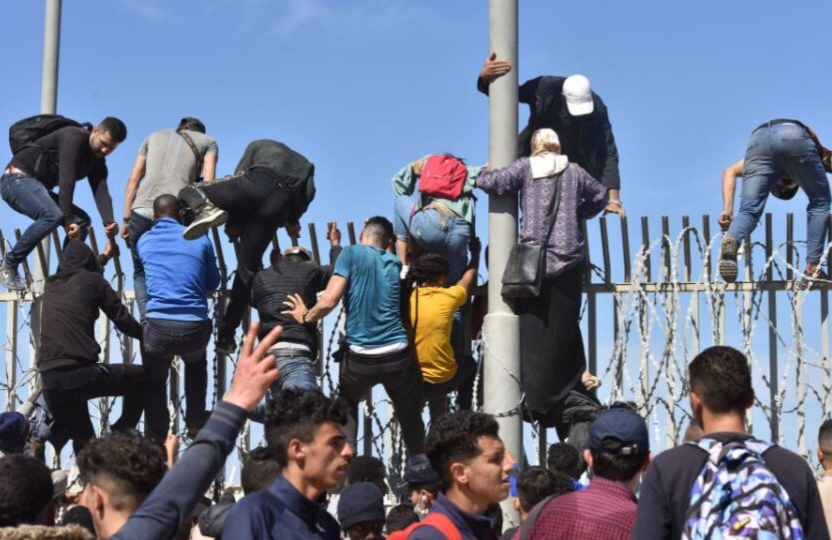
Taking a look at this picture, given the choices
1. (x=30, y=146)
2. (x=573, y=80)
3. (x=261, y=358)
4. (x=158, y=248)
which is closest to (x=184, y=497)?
(x=261, y=358)

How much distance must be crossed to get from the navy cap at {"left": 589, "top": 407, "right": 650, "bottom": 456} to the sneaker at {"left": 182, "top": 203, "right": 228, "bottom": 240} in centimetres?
524

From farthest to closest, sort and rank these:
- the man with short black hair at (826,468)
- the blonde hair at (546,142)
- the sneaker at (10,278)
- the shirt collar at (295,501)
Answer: the sneaker at (10,278) → the blonde hair at (546,142) → the man with short black hair at (826,468) → the shirt collar at (295,501)

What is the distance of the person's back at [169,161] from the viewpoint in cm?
1040

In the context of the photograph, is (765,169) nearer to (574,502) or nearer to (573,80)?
(573,80)

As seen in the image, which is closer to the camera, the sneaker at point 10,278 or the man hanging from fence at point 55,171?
the man hanging from fence at point 55,171

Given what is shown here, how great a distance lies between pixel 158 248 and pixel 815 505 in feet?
20.8

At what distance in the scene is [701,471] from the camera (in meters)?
4.04

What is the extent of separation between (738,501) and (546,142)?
5949 mm

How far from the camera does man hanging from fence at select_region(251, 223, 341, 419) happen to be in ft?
29.3

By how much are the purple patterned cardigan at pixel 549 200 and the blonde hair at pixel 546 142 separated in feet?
0.60

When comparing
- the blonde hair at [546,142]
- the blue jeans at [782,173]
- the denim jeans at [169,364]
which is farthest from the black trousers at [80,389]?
the blue jeans at [782,173]

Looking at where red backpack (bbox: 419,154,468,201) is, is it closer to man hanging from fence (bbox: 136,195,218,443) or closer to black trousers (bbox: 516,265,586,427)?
black trousers (bbox: 516,265,586,427)

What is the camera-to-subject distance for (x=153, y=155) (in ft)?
34.6

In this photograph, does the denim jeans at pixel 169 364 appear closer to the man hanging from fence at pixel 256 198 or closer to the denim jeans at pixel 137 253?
the denim jeans at pixel 137 253
